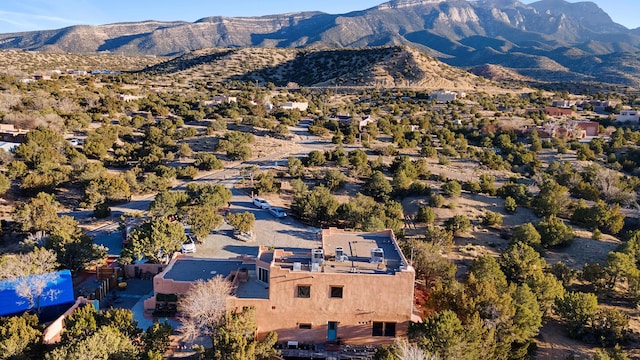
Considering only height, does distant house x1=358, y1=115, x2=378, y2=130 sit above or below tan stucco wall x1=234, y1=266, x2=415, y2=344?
above

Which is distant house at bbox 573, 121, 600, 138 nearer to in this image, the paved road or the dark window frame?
the paved road

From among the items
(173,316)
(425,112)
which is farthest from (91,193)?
(425,112)

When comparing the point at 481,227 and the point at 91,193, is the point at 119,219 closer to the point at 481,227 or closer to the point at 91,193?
the point at 91,193

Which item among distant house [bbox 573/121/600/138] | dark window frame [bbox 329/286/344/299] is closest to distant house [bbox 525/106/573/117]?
distant house [bbox 573/121/600/138]

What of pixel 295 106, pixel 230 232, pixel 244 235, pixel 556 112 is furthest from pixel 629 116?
pixel 230 232

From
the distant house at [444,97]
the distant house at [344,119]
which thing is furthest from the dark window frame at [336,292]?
the distant house at [444,97]

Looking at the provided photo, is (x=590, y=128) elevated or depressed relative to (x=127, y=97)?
depressed

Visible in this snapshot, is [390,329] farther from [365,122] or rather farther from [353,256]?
[365,122]
